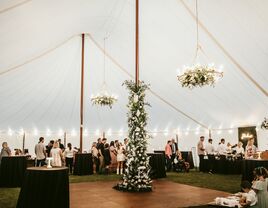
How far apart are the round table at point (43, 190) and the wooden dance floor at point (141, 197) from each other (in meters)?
1.07

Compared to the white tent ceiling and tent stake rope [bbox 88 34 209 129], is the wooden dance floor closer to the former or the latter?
the white tent ceiling

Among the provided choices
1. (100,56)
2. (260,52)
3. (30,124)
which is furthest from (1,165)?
(30,124)

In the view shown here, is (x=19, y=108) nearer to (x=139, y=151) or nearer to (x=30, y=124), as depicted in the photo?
(x=30, y=124)

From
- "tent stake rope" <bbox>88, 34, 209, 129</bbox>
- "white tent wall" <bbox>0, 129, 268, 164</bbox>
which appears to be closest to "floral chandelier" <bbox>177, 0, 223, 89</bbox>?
"tent stake rope" <bbox>88, 34, 209, 129</bbox>

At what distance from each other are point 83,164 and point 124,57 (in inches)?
181

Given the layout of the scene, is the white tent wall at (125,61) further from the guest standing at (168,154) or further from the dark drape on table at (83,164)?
the dark drape on table at (83,164)

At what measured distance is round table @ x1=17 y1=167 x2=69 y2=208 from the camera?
4.30m

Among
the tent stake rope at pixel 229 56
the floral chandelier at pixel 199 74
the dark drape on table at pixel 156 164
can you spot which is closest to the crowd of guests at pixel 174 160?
the dark drape on table at pixel 156 164

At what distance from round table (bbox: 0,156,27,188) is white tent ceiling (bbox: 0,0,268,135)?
3.31 meters

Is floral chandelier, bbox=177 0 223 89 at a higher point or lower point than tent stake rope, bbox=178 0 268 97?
lower

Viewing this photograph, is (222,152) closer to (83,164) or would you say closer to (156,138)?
(83,164)

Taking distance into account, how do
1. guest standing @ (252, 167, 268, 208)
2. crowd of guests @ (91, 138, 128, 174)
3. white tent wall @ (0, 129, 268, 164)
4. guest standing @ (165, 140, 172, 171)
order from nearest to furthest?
guest standing @ (252, 167, 268, 208)
crowd of guests @ (91, 138, 128, 174)
guest standing @ (165, 140, 172, 171)
white tent wall @ (0, 129, 268, 164)

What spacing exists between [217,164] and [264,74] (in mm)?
4463

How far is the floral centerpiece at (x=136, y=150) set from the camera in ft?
23.2
